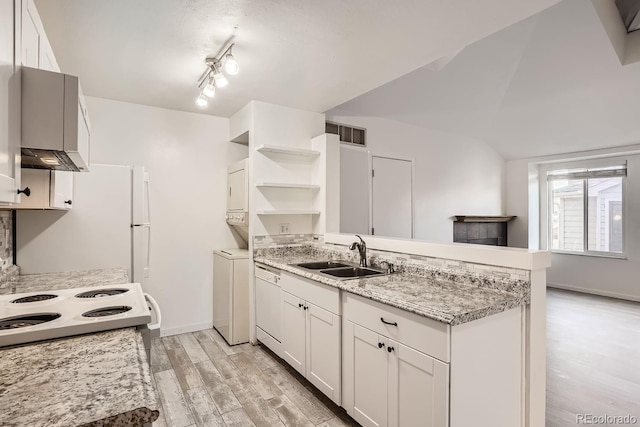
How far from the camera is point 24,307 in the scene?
1.56 m

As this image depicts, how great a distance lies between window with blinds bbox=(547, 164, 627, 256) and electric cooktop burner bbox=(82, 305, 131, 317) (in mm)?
6821

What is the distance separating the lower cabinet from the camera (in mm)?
1532

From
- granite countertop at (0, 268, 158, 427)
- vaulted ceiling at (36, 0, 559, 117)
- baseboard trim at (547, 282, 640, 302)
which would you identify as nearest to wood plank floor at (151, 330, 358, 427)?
granite countertop at (0, 268, 158, 427)

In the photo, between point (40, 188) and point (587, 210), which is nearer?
point (40, 188)

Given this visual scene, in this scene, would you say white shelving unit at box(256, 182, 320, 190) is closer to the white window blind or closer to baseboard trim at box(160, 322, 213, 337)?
baseboard trim at box(160, 322, 213, 337)

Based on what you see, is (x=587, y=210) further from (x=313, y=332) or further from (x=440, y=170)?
(x=313, y=332)

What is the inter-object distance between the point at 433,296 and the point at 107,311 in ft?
5.49

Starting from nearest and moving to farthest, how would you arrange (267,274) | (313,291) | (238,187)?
1. (313,291)
2. (267,274)
3. (238,187)

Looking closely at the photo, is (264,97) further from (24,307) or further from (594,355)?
(594,355)

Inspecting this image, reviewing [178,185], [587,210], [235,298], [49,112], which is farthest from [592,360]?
[178,185]

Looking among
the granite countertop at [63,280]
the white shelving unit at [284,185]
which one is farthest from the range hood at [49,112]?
the white shelving unit at [284,185]

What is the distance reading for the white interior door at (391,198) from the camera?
464 centimetres

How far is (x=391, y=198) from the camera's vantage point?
480cm

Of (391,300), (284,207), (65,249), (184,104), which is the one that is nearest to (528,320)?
(391,300)
